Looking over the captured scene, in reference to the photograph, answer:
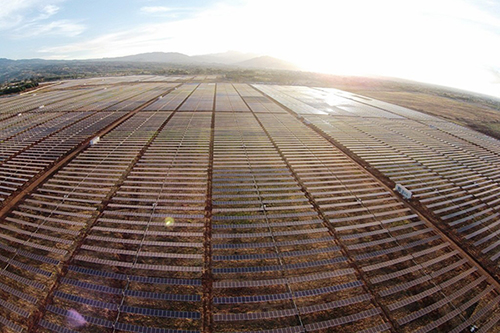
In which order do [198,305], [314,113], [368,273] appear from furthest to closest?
1. [314,113]
2. [368,273]
3. [198,305]

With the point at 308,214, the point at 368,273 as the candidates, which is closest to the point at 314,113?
the point at 308,214

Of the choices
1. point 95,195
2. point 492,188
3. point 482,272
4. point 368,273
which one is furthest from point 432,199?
point 95,195

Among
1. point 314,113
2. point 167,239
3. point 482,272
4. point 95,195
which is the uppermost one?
point 314,113

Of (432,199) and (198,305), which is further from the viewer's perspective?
(432,199)

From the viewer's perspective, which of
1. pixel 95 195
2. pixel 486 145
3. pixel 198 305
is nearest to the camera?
pixel 198 305

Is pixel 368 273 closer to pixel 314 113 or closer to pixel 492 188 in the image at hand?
pixel 492 188

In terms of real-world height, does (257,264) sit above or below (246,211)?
below

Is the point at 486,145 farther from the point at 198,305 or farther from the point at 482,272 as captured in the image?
the point at 198,305
